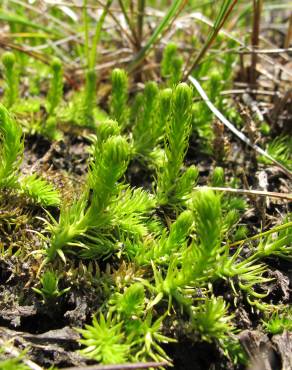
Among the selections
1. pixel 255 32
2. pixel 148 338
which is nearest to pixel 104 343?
pixel 148 338

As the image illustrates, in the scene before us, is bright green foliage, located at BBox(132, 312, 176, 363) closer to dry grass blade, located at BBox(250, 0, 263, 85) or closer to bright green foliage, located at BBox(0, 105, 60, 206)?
bright green foliage, located at BBox(0, 105, 60, 206)

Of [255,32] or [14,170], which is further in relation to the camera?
[255,32]

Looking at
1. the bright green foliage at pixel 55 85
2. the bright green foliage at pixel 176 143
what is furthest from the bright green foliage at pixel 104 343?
the bright green foliage at pixel 55 85

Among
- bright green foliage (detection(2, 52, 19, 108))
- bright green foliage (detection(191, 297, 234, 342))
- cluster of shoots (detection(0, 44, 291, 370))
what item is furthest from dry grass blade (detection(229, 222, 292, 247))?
bright green foliage (detection(2, 52, 19, 108))

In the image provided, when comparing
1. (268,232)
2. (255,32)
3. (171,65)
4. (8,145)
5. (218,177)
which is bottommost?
(268,232)

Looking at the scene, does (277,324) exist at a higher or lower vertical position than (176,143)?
lower

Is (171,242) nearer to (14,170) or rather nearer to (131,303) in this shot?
(131,303)

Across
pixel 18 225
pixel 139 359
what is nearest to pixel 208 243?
pixel 139 359
